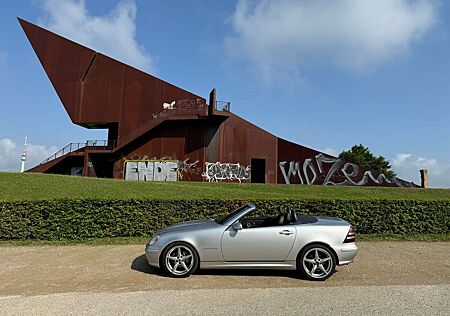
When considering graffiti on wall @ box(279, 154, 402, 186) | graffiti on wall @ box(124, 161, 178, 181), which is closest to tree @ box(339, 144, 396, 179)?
graffiti on wall @ box(279, 154, 402, 186)

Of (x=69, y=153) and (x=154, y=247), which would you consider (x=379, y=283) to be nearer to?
(x=154, y=247)

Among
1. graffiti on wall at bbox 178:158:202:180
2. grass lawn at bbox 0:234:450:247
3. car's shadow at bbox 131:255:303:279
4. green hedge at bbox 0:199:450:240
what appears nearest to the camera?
car's shadow at bbox 131:255:303:279

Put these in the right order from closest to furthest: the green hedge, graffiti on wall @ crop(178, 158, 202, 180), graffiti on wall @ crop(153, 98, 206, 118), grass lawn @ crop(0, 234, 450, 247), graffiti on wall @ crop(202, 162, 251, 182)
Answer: grass lawn @ crop(0, 234, 450, 247) < the green hedge < graffiti on wall @ crop(202, 162, 251, 182) < graffiti on wall @ crop(178, 158, 202, 180) < graffiti on wall @ crop(153, 98, 206, 118)

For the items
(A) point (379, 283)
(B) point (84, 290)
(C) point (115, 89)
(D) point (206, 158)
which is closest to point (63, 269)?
(B) point (84, 290)

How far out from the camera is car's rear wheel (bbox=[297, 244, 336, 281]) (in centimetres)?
575

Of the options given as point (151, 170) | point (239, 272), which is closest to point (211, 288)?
point (239, 272)

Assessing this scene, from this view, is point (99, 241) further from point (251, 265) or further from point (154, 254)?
point (251, 265)

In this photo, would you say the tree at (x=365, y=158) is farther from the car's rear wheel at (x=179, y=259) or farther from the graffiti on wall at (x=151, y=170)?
the car's rear wheel at (x=179, y=259)

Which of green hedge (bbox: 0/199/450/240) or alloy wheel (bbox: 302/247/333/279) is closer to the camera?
alloy wheel (bbox: 302/247/333/279)

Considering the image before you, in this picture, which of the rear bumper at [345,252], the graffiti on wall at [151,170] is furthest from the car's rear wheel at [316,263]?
the graffiti on wall at [151,170]

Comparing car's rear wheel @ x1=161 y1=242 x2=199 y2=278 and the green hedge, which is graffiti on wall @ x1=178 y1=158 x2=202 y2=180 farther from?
car's rear wheel @ x1=161 y1=242 x2=199 y2=278

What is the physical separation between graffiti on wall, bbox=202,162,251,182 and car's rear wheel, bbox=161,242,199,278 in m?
22.3

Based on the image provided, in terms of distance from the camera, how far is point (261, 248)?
5.82 m

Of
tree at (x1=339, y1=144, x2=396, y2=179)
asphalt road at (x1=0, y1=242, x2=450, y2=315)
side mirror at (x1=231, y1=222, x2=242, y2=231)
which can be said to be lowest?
asphalt road at (x1=0, y1=242, x2=450, y2=315)
